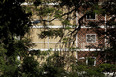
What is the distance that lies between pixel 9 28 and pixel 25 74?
198cm

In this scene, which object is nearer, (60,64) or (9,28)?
(9,28)

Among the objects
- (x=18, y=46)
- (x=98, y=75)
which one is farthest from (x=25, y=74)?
(x=98, y=75)

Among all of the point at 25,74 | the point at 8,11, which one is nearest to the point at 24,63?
the point at 25,74

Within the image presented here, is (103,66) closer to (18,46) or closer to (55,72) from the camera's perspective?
(55,72)

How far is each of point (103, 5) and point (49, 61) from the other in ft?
14.8

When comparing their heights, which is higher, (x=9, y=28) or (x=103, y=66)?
(x=9, y=28)

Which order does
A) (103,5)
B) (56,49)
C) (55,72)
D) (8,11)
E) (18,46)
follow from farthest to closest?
1. (56,49)
2. (55,72)
3. (18,46)
4. (8,11)
5. (103,5)

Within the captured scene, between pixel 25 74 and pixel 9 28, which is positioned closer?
pixel 9 28

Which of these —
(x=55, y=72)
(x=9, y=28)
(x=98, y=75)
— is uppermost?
(x=9, y=28)

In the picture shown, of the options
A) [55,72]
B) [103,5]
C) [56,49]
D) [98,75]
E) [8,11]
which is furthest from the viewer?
[56,49]

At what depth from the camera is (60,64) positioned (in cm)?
902

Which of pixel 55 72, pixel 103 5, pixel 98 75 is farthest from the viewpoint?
pixel 55 72

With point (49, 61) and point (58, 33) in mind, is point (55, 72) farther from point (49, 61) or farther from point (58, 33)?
point (58, 33)

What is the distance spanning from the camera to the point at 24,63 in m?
7.89
